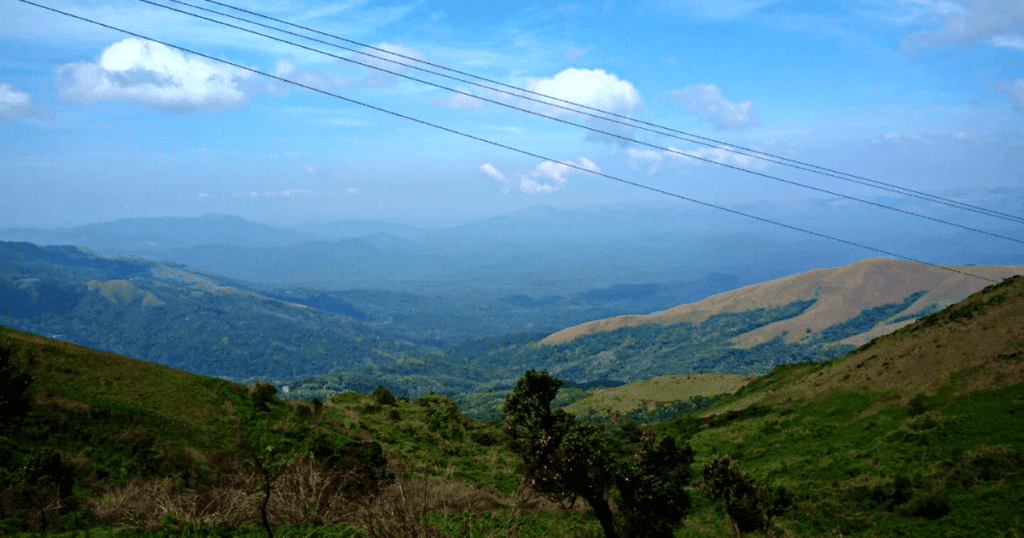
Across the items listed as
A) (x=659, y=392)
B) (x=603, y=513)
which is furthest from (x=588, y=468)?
(x=659, y=392)

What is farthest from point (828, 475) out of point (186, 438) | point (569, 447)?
point (186, 438)

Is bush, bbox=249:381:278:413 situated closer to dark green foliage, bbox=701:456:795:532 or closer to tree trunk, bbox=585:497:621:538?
tree trunk, bbox=585:497:621:538

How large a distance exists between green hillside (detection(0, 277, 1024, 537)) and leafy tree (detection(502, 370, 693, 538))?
4.27 feet

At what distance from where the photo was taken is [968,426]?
3338cm

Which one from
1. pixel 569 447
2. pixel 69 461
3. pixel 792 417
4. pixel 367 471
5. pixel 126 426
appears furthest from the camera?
pixel 792 417

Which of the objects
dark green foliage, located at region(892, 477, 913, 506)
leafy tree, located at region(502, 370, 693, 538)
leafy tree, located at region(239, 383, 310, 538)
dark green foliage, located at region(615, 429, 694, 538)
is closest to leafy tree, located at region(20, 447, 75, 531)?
leafy tree, located at region(239, 383, 310, 538)

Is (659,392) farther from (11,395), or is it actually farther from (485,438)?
(11,395)

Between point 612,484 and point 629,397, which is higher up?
point 612,484

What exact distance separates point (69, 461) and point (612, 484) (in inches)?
746

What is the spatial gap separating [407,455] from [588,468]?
622 inches

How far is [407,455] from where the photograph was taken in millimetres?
29781

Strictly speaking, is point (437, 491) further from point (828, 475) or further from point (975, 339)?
point (975, 339)

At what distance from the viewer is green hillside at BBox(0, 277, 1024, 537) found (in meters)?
14.1

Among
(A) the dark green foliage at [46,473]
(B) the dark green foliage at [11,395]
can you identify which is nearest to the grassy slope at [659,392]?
(B) the dark green foliage at [11,395]
